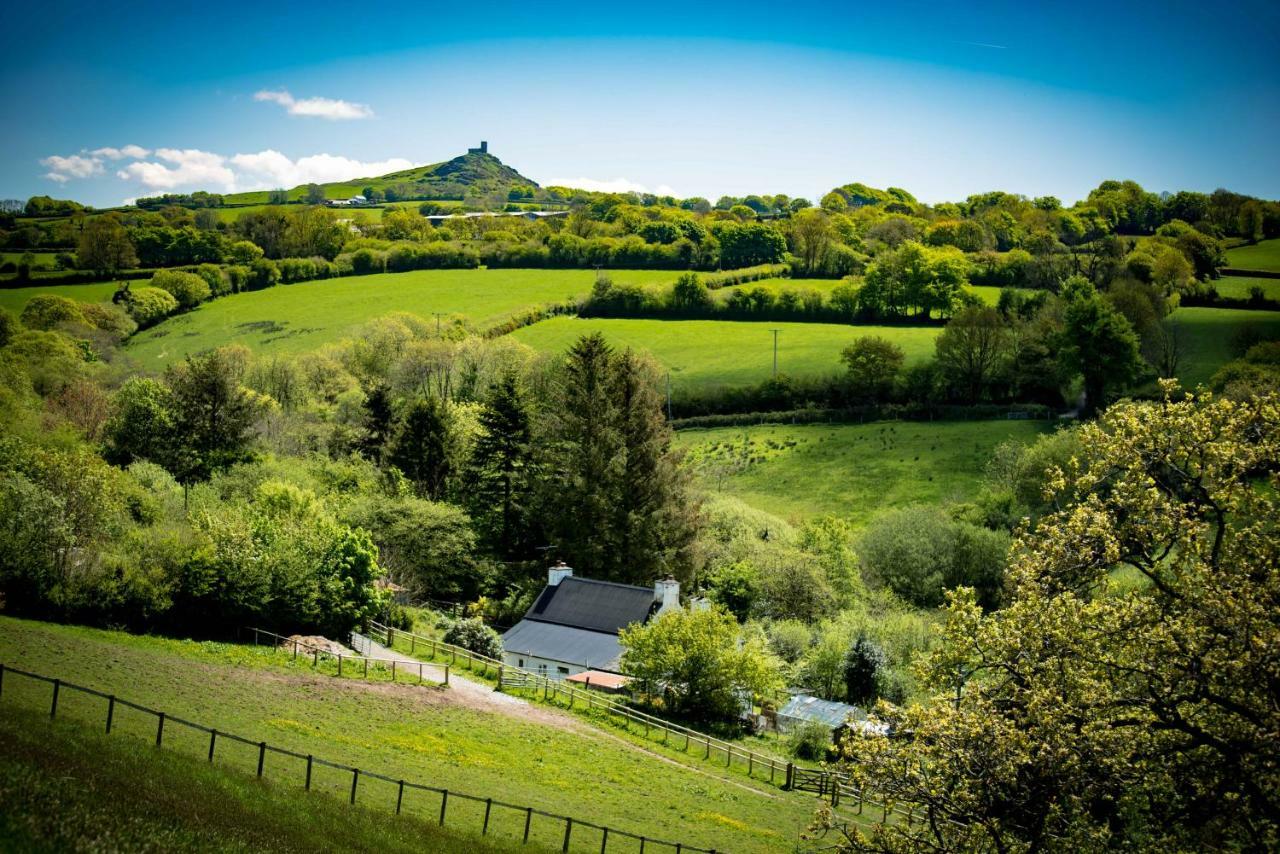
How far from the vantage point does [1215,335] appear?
290 ft

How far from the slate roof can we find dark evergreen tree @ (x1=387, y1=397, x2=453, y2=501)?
1977 cm

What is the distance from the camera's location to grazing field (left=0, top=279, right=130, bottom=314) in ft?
265

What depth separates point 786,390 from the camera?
8994cm

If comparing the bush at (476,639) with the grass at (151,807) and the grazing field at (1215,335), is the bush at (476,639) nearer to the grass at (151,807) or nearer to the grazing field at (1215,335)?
the grass at (151,807)

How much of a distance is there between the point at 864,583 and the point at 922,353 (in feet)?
131

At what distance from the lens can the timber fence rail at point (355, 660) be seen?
36.1 metres

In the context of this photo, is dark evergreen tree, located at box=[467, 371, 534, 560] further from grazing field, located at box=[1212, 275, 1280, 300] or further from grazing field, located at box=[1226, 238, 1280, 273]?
grazing field, located at box=[1226, 238, 1280, 273]

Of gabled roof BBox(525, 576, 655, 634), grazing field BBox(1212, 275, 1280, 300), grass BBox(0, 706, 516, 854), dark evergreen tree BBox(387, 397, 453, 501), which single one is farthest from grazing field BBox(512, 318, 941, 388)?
grass BBox(0, 706, 516, 854)

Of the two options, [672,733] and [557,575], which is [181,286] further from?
[672,733]

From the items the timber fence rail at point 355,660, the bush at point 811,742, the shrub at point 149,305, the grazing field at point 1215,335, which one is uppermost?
the grazing field at point 1215,335

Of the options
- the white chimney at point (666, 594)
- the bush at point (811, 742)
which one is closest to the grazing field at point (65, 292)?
the white chimney at point (666, 594)

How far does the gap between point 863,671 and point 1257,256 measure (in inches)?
3498

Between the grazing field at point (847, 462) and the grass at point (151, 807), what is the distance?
52.4 metres

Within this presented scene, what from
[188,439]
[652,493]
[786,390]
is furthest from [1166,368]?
[188,439]
